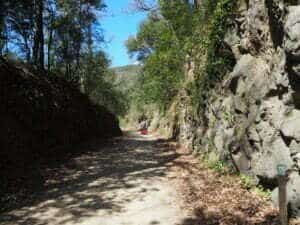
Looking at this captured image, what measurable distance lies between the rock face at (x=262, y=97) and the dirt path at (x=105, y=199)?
1.84 m

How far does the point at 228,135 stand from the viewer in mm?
10516

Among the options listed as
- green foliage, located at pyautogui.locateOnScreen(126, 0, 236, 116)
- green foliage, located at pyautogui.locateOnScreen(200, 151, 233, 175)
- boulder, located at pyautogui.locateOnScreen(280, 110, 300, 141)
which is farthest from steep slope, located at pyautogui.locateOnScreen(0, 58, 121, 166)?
boulder, located at pyautogui.locateOnScreen(280, 110, 300, 141)

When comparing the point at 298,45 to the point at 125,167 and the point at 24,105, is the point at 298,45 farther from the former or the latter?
the point at 24,105

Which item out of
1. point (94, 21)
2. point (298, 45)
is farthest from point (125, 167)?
point (94, 21)

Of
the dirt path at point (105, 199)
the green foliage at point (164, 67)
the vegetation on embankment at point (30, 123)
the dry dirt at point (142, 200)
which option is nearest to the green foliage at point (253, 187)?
the dry dirt at point (142, 200)

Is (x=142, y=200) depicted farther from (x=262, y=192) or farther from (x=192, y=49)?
(x=192, y=49)

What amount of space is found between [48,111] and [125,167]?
4.20 meters

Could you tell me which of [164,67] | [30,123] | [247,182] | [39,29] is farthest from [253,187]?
[164,67]

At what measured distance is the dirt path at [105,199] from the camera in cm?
686

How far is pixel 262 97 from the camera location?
839cm

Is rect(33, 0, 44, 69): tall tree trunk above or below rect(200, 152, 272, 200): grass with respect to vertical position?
above

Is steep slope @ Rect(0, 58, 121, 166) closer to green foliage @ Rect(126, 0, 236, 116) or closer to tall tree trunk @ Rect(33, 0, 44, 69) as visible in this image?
tall tree trunk @ Rect(33, 0, 44, 69)

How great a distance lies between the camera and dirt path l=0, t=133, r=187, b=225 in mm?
6859

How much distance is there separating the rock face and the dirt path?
184 centimetres
